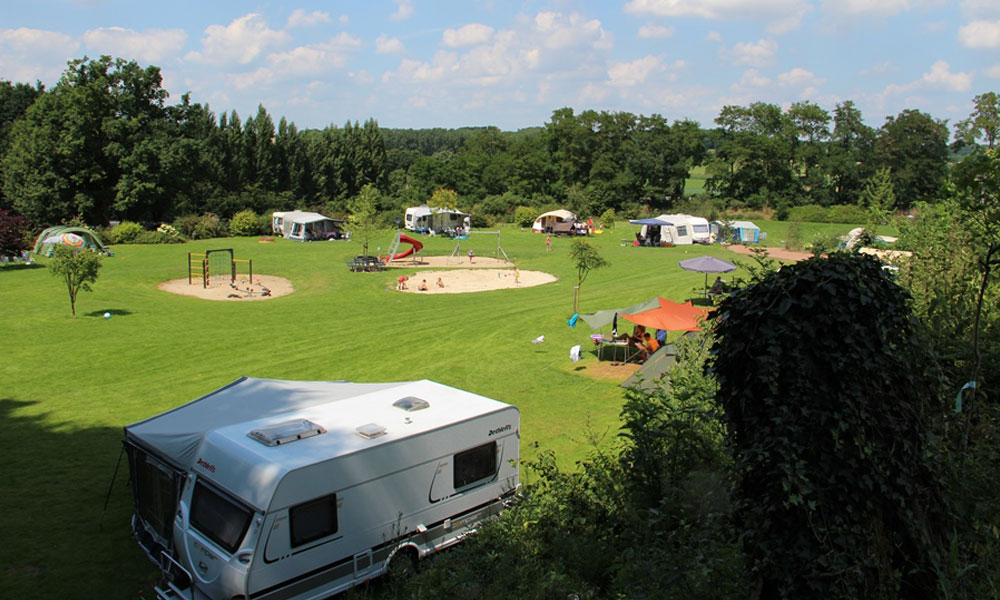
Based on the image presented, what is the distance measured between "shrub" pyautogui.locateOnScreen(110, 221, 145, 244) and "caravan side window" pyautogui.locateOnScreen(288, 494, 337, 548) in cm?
Answer: 4416

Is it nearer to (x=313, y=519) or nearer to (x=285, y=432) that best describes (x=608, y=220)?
(x=285, y=432)

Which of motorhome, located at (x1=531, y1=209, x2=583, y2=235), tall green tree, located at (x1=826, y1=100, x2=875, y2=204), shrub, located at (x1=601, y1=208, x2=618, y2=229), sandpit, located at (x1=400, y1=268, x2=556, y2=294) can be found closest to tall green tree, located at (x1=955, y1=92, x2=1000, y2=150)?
sandpit, located at (x1=400, y1=268, x2=556, y2=294)

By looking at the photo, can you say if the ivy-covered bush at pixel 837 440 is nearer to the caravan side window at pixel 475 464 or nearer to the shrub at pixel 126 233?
the caravan side window at pixel 475 464

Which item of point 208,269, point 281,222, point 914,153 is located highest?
point 914,153

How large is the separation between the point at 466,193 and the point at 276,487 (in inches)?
2737

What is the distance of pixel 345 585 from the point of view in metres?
7.64

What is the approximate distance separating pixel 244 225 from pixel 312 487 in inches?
1966

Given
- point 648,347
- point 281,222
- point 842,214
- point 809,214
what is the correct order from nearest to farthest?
point 648,347 → point 281,222 → point 842,214 → point 809,214

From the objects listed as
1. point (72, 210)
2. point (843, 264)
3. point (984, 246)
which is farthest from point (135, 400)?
point (72, 210)

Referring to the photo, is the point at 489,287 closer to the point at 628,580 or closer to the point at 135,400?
the point at 135,400

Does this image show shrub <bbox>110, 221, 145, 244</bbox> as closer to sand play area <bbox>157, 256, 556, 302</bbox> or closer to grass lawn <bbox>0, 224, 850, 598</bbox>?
grass lawn <bbox>0, 224, 850, 598</bbox>

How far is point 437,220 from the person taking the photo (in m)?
56.7

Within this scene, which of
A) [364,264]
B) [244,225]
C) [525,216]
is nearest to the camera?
[364,264]

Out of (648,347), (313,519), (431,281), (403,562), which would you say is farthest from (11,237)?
(403,562)
